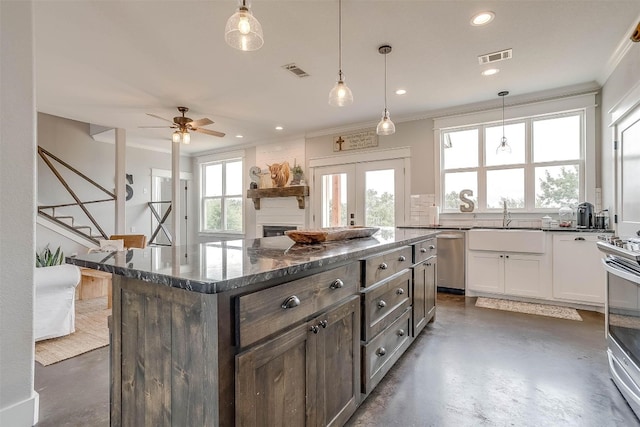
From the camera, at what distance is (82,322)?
3189 mm

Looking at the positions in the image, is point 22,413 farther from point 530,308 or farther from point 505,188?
point 505,188

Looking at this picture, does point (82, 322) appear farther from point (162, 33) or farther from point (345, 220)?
point (345, 220)

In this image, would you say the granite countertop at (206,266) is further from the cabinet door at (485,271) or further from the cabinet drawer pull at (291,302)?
the cabinet door at (485,271)

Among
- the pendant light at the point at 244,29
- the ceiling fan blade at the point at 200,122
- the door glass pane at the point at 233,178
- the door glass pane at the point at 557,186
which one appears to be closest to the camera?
the pendant light at the point at 244,29

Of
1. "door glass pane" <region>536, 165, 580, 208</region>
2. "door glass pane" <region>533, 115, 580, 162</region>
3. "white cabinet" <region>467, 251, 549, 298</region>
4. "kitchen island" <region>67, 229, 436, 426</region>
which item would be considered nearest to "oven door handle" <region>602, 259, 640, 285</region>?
"kitchen island" <region>67, 229, 436, 426</region>

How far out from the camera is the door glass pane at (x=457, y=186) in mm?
4633

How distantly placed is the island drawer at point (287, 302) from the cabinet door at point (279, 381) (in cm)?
5

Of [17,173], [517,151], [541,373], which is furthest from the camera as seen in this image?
[517,151]

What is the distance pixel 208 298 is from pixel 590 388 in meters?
2.50

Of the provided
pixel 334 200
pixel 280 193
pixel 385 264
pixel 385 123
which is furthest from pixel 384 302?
pixel 280 193

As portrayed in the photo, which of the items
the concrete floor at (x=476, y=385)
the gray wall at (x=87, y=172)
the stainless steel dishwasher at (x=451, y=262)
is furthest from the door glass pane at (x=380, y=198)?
the gray wall at (x=87, y=172)

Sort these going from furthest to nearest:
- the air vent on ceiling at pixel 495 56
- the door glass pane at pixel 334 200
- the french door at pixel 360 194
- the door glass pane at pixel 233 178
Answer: the door glass pane at pixel 233 178
the door glass pane at pixel 334 200
the french door at pixel 360 194
the air vent on ceiling at pixel 495 56

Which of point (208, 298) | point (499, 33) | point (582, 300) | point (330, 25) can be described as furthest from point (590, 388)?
point (330, 25)

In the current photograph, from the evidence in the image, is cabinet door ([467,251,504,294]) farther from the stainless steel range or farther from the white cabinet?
the stainless steel range
